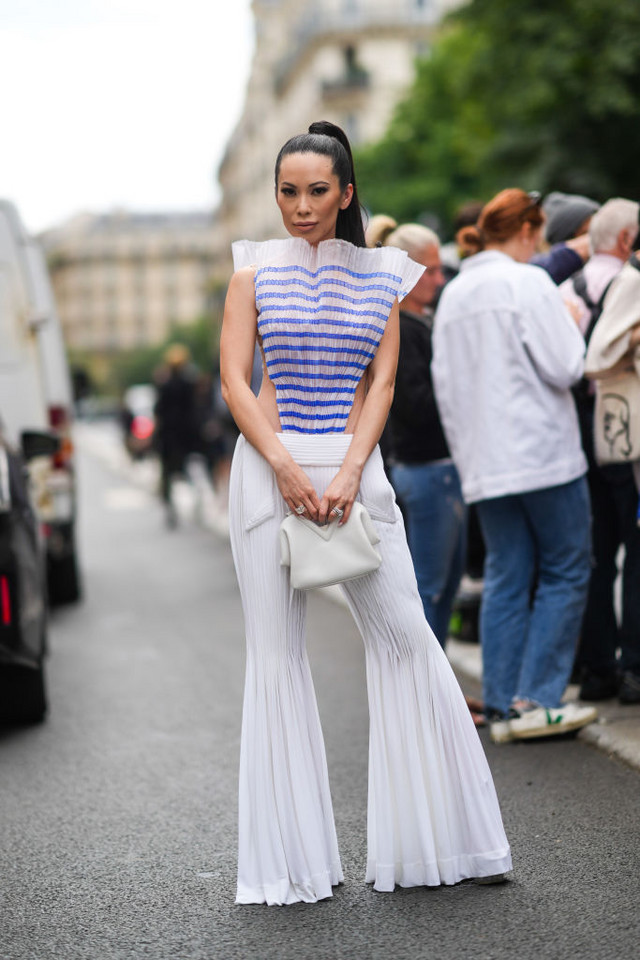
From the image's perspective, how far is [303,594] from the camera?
12.7ft

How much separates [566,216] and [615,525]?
5.12 ft

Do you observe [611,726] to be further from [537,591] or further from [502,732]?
[537,591]

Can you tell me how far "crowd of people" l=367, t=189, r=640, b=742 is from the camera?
214 inches

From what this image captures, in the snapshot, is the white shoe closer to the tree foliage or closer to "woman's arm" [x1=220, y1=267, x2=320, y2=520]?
"woman's arm" [x1=220, y1=267, x2=320, y2=520]

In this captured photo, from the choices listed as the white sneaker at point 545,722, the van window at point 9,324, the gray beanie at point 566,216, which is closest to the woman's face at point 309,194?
the white sneaker at point 545,722

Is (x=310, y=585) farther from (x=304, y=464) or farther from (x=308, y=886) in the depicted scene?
(x=308, y=886)

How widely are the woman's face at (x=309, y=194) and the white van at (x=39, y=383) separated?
18.6 feet

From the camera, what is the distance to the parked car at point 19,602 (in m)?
5.98

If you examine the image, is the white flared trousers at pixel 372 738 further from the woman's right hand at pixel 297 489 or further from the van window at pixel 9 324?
the van window at pixel 9 324

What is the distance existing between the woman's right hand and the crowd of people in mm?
1895

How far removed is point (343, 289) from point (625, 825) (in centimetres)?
186

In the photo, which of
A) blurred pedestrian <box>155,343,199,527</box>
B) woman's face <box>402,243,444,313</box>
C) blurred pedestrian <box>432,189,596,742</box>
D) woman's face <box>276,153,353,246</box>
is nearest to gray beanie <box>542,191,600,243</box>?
woman's face <box>402,243,444,313</box>

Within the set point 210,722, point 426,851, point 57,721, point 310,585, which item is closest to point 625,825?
point 426,851

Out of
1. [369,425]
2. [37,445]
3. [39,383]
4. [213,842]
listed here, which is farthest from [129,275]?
[369,425]
